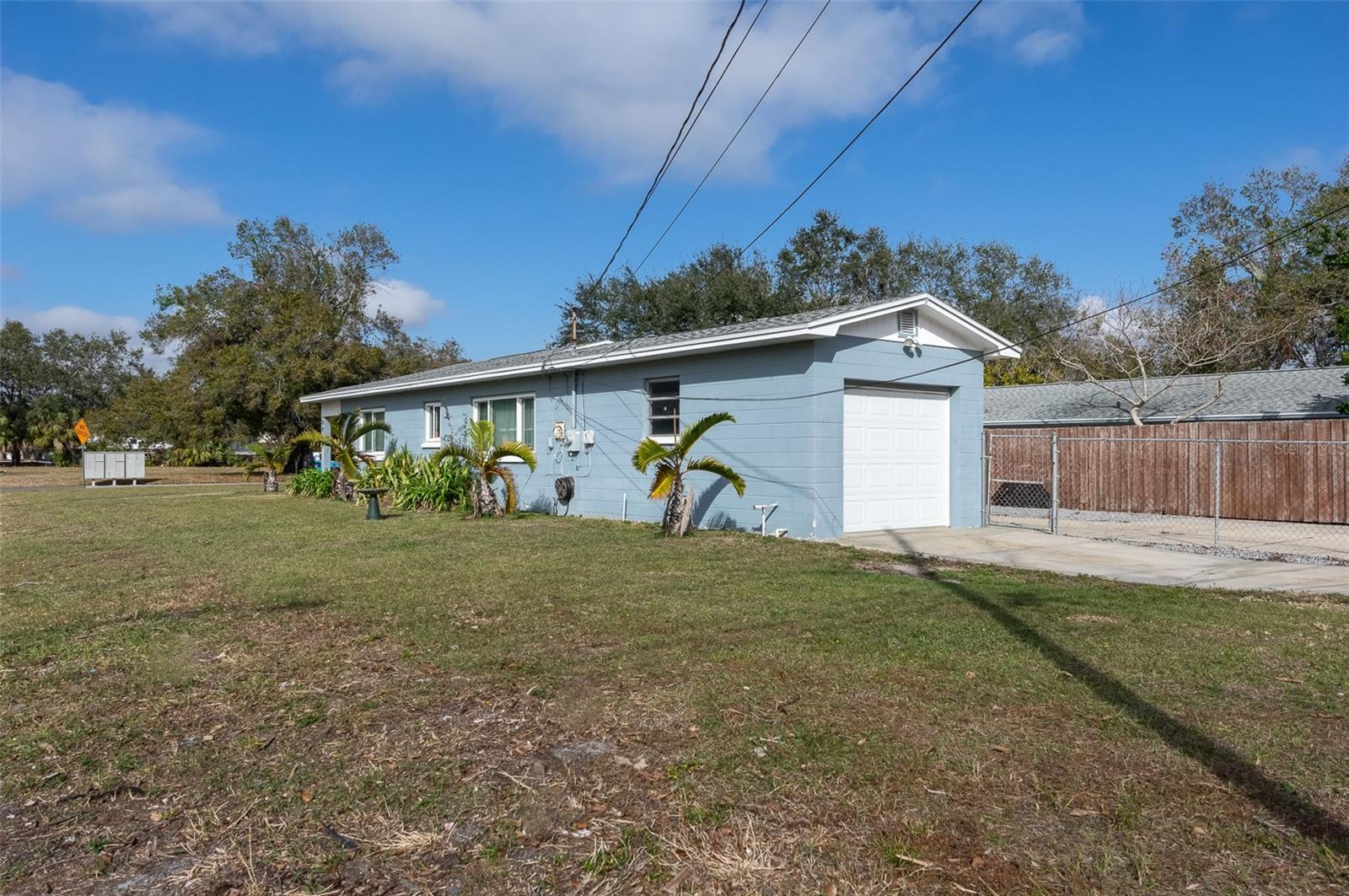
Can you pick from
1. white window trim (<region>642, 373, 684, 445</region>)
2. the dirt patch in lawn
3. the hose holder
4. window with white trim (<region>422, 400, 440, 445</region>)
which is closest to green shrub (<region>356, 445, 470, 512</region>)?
window with white trim (<region>422, 400, 440, 445</region>)

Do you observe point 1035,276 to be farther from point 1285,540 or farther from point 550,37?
point 550,37

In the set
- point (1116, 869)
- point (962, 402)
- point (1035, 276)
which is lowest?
point (1116, 869)

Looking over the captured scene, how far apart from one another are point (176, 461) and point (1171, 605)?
163ft

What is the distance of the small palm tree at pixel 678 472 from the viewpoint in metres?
11.4

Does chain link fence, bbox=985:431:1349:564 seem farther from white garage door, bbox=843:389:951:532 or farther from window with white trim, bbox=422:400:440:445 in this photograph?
window with white trim, bbox=422:400:440:445

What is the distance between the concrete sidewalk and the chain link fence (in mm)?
1368

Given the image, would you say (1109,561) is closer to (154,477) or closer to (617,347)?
(617,347)

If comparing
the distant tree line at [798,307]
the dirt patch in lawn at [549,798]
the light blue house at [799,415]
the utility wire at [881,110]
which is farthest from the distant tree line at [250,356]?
the dirt patch in lawn at [549,798]

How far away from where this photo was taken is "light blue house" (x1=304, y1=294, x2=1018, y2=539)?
11.8 m

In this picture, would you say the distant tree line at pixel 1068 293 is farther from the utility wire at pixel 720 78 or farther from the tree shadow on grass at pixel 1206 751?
the tree shadow on grass at pixel 1206 751

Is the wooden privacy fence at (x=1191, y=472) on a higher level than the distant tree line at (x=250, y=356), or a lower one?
lower

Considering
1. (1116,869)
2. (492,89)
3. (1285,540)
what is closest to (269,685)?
(1116,869)

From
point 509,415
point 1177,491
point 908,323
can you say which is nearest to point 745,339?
point 908,323

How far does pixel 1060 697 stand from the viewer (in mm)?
4535
